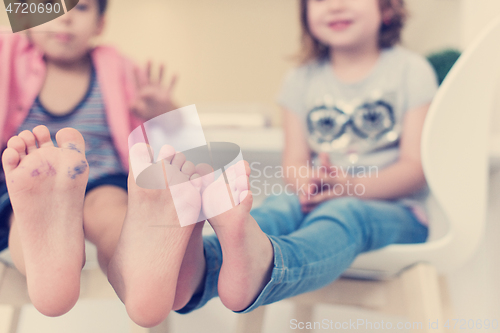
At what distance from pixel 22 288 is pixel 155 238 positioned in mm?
134

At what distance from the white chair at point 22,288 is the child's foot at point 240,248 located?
0.35ft

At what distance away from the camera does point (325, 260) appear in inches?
10.4

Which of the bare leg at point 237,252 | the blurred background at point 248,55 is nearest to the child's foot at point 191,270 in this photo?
the bare leg at point 237,252

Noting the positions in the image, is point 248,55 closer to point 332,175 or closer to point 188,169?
point 332,175

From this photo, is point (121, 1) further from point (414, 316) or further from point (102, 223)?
point (414, 316)

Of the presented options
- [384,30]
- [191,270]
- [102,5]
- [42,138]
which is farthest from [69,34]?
[384,30]

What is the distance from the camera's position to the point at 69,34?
A: 1.25ft

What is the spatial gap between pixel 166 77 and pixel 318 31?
0.27 m

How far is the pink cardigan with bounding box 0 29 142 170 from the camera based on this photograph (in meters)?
0.32

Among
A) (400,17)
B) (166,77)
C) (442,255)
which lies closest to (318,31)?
(400,17)

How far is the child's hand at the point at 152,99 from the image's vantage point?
37 cm

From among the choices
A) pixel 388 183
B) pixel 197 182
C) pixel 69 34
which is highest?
pixel 69 34

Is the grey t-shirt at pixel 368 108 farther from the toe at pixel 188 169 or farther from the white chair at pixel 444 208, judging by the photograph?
the toe at pixel 188 169

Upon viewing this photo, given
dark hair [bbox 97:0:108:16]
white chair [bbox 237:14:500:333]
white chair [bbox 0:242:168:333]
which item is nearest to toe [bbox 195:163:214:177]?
white chair [bbox 0:242:168:333]
